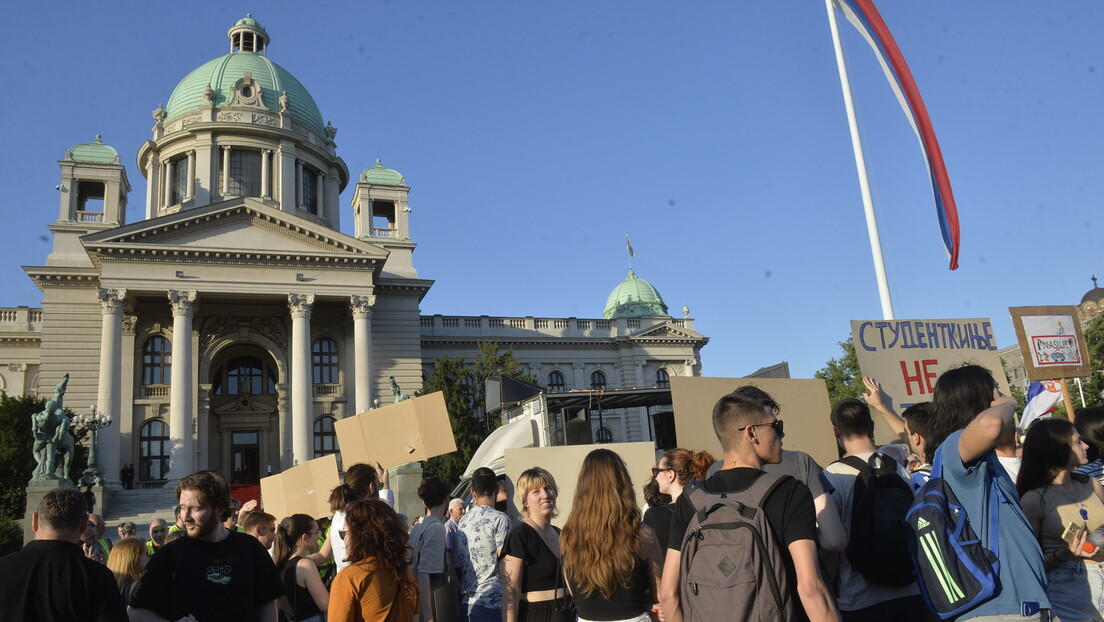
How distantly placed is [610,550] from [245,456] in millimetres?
38482

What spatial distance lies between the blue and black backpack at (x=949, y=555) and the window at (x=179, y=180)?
49.0m

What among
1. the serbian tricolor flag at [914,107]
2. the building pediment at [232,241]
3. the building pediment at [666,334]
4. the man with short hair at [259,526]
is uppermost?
the building pediment at [232,241]

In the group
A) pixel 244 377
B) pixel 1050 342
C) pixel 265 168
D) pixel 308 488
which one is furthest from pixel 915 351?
pixel 265 168

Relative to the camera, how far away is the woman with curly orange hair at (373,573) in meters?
4.57

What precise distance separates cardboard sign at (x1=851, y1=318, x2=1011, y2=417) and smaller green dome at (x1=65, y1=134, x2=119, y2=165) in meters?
43.1

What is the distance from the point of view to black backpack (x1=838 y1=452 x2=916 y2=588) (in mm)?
4258

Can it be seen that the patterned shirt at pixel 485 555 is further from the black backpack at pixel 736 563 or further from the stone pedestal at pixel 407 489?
the stone pedestal at pixel 407 489

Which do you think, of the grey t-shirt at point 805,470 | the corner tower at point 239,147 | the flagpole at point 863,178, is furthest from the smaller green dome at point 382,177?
the grey t-shirt at point 805,470

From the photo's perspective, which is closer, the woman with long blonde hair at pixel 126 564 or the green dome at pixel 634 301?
the woman with long blonde hair at pixel 126 564

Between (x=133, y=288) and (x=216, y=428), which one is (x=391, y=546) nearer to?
(x=133, y=288)

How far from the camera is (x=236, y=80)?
165 ft

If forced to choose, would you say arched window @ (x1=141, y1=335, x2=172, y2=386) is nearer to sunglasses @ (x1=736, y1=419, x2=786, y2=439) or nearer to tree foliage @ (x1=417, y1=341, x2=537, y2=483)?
tree foliage @ (x1=417, y1=341, x2=537, y2=483)

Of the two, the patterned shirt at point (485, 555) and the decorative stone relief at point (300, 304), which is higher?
the decorative stone relief at point (300, 304)

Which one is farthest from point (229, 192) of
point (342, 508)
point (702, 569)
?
point (702, 569)
